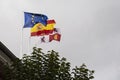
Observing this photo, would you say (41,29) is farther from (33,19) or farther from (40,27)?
(33,19)

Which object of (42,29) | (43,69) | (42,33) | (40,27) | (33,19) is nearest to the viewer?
(43,69)

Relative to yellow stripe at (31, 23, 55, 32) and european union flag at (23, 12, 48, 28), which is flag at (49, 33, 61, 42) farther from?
european union flag at (23, 12, 48, 28)

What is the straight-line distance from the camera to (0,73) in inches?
1454

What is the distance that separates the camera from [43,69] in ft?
96.0

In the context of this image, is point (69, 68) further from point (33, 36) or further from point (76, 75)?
point (33, 36)

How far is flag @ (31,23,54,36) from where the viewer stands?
40.2m

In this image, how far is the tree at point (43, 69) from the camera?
2891 cm

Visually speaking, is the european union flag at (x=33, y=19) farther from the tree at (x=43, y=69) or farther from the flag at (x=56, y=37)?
the tree at (x=43, y=69)

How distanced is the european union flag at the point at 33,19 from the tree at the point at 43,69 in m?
11.7

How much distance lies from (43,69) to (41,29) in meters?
11.6

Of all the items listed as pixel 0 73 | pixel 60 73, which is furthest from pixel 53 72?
pixel 0 73

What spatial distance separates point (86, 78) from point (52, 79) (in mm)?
2032

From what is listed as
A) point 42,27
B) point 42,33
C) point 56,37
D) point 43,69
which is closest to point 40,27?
point 42,27

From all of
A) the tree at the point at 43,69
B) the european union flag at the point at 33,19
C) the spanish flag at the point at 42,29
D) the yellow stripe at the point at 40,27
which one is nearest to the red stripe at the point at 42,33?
the spanish flag at the point at 42,29
